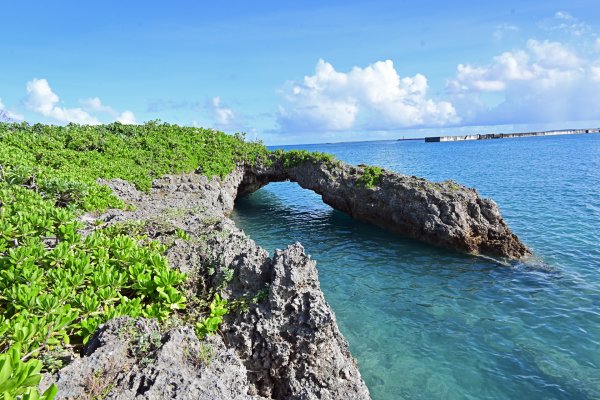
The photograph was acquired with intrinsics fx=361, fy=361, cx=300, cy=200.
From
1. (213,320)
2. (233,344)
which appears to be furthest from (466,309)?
(213,320)

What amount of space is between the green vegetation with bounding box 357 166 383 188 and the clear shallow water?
2937 millimetres

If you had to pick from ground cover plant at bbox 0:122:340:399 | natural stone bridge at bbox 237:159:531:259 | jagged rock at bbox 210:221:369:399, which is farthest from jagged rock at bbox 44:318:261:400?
natural stone bridge at bbox 237:159:531:259

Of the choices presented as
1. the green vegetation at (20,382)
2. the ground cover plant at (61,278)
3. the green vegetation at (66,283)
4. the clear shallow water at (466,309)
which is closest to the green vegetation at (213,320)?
the ground cover plant at (61,278)

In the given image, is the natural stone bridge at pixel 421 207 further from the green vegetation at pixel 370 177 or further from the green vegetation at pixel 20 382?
the green vegetation at pixel 20 382

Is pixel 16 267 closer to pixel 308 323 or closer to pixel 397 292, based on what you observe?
pixel 308 323

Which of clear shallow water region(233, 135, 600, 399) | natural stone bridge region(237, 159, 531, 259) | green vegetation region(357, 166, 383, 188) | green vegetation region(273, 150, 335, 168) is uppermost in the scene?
green vegetation region(273, 150, 335, 168)

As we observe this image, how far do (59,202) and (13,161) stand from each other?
161 inches

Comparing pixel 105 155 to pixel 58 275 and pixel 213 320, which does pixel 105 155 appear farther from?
pixel 213 320

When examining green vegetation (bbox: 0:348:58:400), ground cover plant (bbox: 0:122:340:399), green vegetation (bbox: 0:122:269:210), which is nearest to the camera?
green vegetation (bbox: 0:348:58:400)

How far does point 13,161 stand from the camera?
14.6 meters

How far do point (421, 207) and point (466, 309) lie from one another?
842 cm

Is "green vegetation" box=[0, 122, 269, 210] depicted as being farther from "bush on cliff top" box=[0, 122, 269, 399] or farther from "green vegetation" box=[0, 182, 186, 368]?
"green vegetation" box=[0, 182, 186, 368]

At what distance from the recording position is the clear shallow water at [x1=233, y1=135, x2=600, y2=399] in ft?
30.0

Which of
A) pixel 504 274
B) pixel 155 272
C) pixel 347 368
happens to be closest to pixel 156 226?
pixel 155 272
